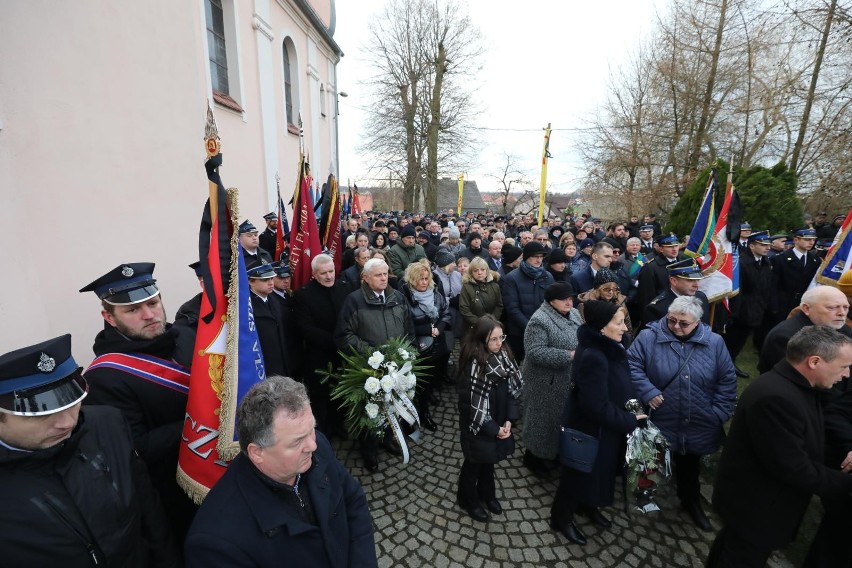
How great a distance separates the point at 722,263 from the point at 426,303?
4.25 m

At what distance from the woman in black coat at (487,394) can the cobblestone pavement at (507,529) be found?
64cm

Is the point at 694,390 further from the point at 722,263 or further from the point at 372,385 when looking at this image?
the point at 722,263

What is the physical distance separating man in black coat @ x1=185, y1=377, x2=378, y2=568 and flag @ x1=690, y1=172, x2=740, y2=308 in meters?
5.59

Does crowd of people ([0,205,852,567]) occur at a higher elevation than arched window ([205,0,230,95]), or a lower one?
lower

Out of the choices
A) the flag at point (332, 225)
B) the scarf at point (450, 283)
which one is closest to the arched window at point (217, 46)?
the flag at point (332, 225)

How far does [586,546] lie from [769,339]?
2.31m

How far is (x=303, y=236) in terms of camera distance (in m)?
5.34

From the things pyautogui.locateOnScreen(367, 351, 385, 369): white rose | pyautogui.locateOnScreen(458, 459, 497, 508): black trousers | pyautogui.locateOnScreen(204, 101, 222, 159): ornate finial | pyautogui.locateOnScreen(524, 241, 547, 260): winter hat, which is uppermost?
pyautogui.locateOnScreen(204, 101, 222, 159): ornate finial

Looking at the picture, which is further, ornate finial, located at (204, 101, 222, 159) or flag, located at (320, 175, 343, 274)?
flag, located at (320, 175, 343, 274)

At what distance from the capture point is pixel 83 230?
3.73m

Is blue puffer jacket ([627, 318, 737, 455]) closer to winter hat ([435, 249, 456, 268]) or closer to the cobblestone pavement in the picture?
the cobblestone pavement

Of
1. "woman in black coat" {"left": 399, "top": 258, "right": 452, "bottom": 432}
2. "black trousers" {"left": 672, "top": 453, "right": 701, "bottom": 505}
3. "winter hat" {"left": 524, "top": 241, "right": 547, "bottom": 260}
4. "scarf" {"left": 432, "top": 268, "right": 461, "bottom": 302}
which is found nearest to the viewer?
"black trousers" {"left": 672, "top": 453, "right": 701, "bottom": 505}

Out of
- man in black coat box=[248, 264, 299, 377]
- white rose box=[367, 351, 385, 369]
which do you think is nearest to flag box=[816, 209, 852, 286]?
white rose box=[367, 351, 385, 369]

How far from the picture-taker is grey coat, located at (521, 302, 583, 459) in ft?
11.9
